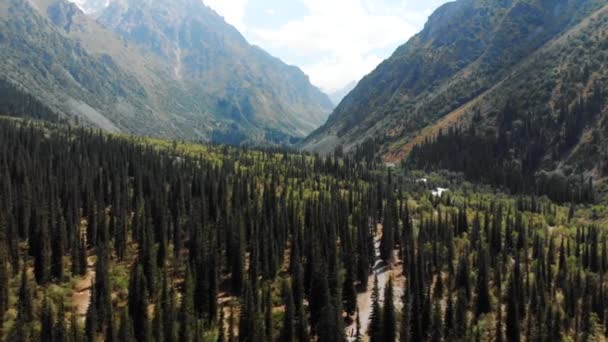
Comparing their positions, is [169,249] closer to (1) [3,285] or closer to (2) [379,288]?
(1) [3,285]

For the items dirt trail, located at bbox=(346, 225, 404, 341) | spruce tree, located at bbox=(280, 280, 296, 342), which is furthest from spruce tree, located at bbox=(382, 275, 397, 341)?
spruce tree, located at bbox=(280, 280, 296, 342)

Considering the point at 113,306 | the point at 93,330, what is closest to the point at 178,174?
the point at 113,306

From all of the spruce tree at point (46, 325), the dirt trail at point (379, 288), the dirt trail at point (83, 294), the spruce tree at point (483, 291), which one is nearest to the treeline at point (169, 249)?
the spruce tree at point (46, 325)

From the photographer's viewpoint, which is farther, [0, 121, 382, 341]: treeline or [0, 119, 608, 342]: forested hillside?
[0, 119, 608, 342]: forested hillside

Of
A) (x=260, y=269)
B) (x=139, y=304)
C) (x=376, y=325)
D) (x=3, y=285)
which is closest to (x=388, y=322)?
(x=376, y=325)

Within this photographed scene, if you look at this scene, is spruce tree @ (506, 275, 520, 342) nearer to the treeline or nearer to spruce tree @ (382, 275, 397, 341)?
spruce tree @ (382, 275, 397, 341)

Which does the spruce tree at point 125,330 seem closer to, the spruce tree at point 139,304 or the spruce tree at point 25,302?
the spruce tree at point 139,304
